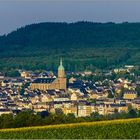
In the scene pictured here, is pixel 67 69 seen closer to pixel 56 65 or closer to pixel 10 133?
pixel 56 65

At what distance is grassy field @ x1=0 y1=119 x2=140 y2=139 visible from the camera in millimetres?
19953

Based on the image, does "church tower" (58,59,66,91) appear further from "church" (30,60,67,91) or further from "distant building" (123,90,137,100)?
"distant building" (123,90,137,100)

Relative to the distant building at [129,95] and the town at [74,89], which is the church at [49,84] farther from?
the distant building at [129,95]

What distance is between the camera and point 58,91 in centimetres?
13238

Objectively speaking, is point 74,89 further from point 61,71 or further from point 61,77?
point 61,71

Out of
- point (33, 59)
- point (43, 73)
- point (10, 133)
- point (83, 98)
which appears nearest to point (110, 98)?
point (83, 98)

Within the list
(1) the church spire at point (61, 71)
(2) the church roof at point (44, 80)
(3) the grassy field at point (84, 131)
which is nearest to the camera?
(3) the grassy field at point (84, 131)

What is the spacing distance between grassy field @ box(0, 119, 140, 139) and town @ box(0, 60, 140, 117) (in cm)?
7333

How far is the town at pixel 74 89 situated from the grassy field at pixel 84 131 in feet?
241

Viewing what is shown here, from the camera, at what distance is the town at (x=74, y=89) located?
10831 cm

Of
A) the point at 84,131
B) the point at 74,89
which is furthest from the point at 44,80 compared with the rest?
the point at 84,131

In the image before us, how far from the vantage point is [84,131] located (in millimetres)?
20781

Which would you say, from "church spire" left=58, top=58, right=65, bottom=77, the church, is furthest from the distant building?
"church spire" left=58, top=58, right=65, bottom=77

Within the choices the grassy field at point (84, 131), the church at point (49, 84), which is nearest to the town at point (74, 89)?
the church at point (49, 84)
